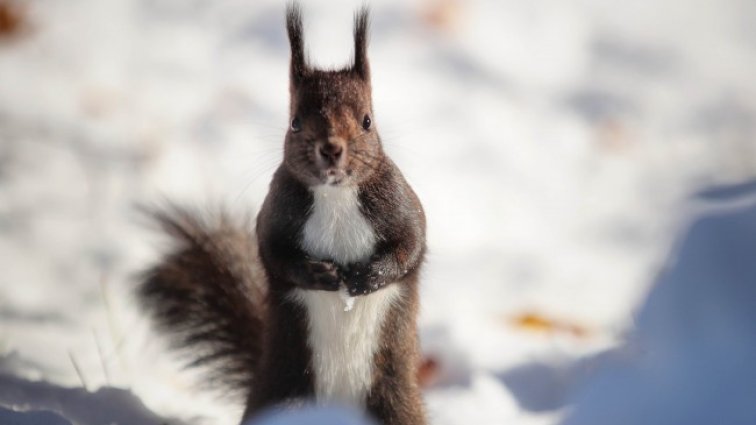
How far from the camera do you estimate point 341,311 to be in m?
1.30

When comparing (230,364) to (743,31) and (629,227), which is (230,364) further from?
(743,31)

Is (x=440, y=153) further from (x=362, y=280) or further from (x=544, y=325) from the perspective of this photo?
(x=362, y=280)

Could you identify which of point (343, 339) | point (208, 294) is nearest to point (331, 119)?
point (343, 339)

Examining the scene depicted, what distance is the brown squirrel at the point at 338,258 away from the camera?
1237 mm

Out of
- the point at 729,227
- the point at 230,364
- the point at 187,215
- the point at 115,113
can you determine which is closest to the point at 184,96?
the point at 115,113

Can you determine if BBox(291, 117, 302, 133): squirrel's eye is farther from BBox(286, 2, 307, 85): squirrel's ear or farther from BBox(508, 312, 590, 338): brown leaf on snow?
BBox(508, 312, 590, 338): brown leaf on snow

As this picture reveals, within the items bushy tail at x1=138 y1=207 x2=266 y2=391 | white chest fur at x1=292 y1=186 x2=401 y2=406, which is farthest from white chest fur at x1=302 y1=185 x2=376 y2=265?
bushy tail at x1=138 y1=207 x2=266 y2=391

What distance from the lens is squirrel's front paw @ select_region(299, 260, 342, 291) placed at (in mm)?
1230

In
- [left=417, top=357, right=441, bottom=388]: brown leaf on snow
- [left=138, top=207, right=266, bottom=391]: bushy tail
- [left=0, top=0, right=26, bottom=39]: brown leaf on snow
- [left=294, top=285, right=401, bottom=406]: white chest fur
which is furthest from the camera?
[left=0, top=0, right=26, bottom=39]: brown leaf on snow

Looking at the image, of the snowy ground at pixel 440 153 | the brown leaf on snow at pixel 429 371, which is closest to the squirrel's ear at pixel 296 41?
the snowy ground at pixel 440 153

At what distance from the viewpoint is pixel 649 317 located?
1.03 m

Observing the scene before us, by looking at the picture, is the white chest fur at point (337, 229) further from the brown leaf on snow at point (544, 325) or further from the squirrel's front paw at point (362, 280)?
the brown leaf on snow at point (544, 325)

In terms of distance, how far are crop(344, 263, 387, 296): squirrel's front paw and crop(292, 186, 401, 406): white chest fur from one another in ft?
0.06

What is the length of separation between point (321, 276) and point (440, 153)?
898 mm
